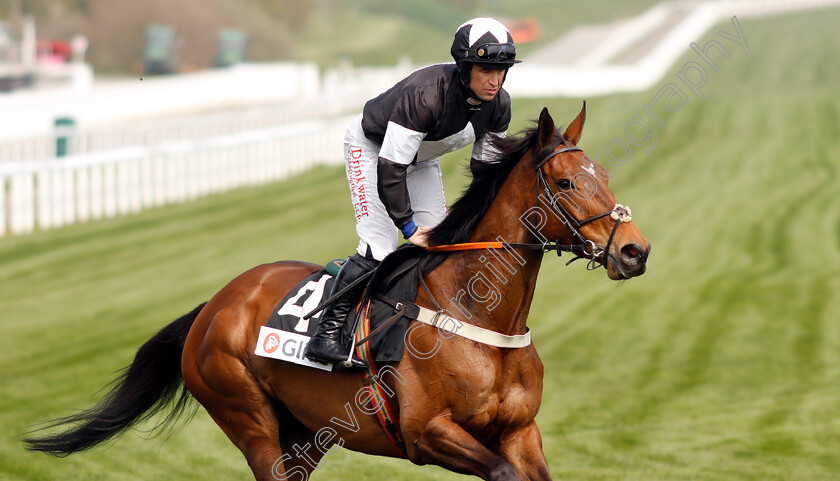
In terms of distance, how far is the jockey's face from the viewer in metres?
4.28

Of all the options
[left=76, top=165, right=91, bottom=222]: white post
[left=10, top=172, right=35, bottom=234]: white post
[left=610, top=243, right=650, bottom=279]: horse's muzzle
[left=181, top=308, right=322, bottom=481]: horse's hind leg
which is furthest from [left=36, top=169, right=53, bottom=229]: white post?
[left=610, top=243, right=650, bottom=279]: horse's muzzle

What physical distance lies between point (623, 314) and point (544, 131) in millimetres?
8055

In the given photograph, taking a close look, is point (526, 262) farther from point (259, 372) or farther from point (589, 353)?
point (589, 353)

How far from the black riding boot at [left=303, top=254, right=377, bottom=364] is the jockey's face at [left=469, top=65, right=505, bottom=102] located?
0.95m

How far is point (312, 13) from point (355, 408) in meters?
56.5

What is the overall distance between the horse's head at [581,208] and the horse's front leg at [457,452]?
0.89m

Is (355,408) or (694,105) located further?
(694,105)

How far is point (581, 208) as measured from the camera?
4.09m

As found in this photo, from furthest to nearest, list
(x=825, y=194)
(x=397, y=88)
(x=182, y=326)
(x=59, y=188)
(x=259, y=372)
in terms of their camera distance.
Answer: (x=825, y=194), (x=59, y=188), (x=182, y=326), (x=259, y=372), (x=397, y=88)

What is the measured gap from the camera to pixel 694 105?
25.5m

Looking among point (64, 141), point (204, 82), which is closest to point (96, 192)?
point (64, 141)

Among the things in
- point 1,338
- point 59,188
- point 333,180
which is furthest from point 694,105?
point 1,338

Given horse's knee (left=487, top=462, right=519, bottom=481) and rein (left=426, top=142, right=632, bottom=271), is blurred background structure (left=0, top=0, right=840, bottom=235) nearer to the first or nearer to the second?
rein (left=426, top=142, right=632, bottom=271)

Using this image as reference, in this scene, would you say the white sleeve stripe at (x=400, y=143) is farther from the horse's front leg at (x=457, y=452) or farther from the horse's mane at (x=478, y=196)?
the horse's front leg at (x=457, y=452)
